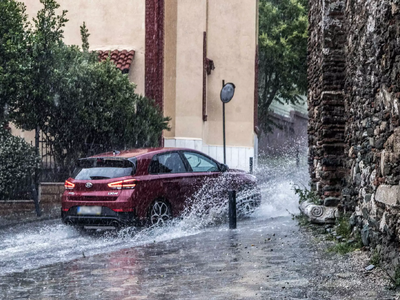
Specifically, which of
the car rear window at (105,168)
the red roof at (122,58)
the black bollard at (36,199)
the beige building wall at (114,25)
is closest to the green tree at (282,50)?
the beige building wall at (114,25)

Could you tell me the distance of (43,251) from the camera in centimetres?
1020

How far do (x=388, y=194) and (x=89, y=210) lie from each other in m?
5.98

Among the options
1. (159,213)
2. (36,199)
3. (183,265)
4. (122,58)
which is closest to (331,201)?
(159,213)

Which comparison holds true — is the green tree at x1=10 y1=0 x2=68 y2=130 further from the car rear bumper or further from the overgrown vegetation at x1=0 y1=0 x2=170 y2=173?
the car rear bumper

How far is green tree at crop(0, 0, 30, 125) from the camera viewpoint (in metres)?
14.6

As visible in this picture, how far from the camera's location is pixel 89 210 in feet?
37.7

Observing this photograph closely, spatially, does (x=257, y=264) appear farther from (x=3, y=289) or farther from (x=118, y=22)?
(x=118, y=22)

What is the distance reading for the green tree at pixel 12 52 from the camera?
48.1 ft

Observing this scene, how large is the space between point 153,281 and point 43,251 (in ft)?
11.5

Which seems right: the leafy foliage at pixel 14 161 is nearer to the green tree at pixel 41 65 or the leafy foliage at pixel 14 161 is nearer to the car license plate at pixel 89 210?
the green tree at pixel 41 65

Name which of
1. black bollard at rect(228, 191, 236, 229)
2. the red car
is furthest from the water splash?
black bollard at rect(228, 191, 236, 229)

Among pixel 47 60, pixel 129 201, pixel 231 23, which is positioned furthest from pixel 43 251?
pixel 231 23

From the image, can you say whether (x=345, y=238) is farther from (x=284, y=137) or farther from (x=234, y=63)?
(x=284, y=137)

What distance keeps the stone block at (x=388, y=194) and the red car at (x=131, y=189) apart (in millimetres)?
4920
